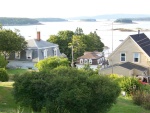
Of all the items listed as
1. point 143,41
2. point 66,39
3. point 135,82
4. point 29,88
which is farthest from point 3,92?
point 66,39

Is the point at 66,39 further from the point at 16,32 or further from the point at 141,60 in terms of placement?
the point at 141,60

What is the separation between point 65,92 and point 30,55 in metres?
36.0

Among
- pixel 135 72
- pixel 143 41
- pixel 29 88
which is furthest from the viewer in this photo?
pixel 143 41

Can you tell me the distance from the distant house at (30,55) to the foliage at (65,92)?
3357cm

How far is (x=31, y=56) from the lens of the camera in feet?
163

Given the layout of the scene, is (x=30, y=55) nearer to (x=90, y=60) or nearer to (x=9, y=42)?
(x=9, y=42)

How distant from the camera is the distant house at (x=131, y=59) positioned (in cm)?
3844

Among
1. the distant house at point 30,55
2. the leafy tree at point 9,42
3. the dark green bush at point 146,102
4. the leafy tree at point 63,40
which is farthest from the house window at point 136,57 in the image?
the leafy tree at point 63,40

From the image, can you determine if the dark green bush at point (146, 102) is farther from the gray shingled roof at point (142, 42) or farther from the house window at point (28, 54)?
the house window at point (28, 54)

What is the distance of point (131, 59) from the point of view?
131 ft

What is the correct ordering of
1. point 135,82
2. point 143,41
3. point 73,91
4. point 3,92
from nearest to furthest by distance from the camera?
point 73,91
point 3,92
point 135,82
point 143,41

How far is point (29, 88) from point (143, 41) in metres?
28.8

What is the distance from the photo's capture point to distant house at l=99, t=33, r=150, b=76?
3844 centimetres

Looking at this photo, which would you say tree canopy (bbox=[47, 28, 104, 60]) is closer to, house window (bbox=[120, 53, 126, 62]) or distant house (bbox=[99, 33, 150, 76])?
house window (bbox=[120, 53, 126, 62])
